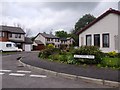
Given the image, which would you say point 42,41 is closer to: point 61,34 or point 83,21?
point 83,21

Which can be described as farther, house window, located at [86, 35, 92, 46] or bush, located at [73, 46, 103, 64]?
house window, located at [86, 35, 92, 46]

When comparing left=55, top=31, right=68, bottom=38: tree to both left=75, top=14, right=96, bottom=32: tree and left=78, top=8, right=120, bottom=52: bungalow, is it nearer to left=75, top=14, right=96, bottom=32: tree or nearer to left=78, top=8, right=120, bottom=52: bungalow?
left=75, top=14, right=96, bottom=32: tree

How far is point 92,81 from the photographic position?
871 cm

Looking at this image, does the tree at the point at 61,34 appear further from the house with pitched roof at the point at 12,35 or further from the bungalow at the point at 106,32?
the bungalow at the point at 106,32

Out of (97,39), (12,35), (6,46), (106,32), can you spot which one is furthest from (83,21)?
(106,32)

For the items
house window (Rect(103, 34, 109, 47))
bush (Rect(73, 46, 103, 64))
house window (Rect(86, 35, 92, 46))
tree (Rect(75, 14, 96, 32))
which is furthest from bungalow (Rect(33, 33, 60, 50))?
bush (Rect(73, 46, 103, 64))

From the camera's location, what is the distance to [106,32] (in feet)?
72.3

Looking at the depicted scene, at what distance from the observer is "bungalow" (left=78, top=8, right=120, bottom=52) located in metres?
21.1

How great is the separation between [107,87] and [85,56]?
5410 millimetres

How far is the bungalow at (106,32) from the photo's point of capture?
21078 millimetres

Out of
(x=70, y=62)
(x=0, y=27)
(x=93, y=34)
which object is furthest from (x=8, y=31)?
(x=70, y=62)

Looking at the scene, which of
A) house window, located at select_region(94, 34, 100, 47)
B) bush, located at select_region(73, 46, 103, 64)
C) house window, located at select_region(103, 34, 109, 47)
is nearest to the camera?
bush, located at select_region(73, 46, 103, 64)

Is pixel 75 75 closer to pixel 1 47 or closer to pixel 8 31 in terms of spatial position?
pixel 1 47

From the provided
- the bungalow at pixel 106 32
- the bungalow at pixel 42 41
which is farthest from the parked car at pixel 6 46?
the bungalow at pixel 106 32
